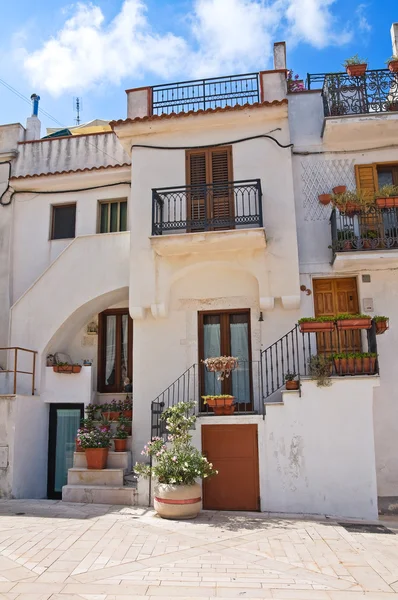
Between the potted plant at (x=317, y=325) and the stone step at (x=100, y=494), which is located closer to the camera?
the potted plant at (x=317, y=325)

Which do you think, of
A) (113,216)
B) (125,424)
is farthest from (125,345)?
(113,216)

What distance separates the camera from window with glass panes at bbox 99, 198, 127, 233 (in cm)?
1341

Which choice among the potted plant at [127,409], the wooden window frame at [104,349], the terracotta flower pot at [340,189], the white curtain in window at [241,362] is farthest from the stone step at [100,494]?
the terracotta flower pot at [340,189]

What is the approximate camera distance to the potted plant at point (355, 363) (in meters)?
9.38

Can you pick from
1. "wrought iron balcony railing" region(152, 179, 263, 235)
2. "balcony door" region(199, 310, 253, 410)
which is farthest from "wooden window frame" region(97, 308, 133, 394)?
"wrought iron balcony railing" region(152, 179, 263, 235)

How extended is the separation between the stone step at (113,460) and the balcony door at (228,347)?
7.02ft

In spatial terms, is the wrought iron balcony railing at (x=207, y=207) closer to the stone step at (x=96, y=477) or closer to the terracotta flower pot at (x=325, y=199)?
the terracotta flower pot at (x=325, y=199)

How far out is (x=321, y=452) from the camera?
9242 mm

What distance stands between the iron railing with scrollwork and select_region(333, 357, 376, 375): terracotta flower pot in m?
5.78

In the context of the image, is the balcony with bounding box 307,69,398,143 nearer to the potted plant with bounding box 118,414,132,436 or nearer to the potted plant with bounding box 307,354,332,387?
the potted plant with bounding box 307,354,332,387

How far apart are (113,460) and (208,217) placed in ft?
18.6

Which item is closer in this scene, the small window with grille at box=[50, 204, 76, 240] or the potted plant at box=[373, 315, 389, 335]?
the potted plant at box=[373, 315, 389, 335]

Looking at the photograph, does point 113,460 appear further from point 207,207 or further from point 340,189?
point 340,189

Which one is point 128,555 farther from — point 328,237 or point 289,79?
point 289,79
